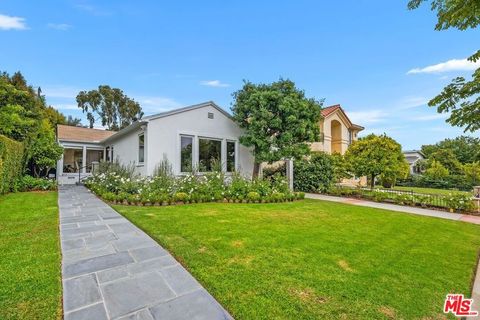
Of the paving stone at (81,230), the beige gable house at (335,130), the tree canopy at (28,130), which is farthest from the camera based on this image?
the beige gable house at (335,130)

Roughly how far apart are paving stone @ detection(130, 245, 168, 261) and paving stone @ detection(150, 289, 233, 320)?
128cm

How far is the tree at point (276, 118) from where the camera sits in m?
11.3

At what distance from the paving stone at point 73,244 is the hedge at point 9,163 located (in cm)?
692

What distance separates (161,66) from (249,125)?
7.29m

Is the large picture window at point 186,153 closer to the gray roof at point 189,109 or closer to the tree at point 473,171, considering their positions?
the gray roof at point 189,109

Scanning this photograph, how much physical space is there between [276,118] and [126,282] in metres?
9.70

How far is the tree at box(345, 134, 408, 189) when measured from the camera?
12867 millimetres

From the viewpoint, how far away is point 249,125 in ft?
39.4

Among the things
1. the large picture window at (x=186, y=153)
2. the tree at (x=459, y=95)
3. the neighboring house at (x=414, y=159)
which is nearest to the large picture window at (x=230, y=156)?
the large picture window at (x=186, y=153)

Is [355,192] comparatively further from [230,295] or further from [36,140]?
[36,140]

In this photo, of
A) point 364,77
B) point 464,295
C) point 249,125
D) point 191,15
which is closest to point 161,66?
point 191,15

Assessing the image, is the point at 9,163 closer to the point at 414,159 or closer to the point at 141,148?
the point at 141,148

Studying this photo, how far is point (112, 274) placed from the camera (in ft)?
9.89

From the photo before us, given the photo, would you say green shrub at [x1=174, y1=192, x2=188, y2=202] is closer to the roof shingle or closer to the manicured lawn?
the manicured lawn
